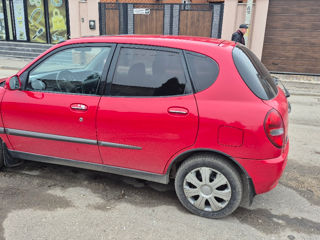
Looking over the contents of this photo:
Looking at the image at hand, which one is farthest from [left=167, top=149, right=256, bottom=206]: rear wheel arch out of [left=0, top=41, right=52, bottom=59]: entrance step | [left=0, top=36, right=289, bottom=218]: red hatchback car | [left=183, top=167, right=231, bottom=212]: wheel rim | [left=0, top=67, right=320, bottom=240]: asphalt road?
[left=0, top=41, right=52, bottom=59]: entrance step

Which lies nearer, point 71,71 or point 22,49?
point 71,71

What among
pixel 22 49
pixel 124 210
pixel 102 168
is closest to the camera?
pixel 124 210

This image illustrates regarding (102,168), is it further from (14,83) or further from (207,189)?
(14,83)

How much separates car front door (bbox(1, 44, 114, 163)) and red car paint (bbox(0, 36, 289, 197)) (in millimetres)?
11

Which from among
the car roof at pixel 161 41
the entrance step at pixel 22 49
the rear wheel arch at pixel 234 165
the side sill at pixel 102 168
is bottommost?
the entrance step at pixel 22 49

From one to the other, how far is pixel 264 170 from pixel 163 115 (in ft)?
3.36

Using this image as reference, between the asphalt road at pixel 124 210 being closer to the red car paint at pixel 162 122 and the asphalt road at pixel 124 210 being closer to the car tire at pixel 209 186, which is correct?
the car tire at pixel 209 186

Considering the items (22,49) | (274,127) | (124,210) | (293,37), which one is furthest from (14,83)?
(22,49)

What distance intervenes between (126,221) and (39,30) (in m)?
14.6

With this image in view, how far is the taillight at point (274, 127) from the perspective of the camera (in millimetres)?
2584

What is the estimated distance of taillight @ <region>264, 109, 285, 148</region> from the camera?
2.58 m

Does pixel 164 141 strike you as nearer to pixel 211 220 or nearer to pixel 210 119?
pixel 210 119

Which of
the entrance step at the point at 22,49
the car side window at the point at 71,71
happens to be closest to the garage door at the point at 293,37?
the car side window at the point at 71,71

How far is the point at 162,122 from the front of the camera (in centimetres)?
281
